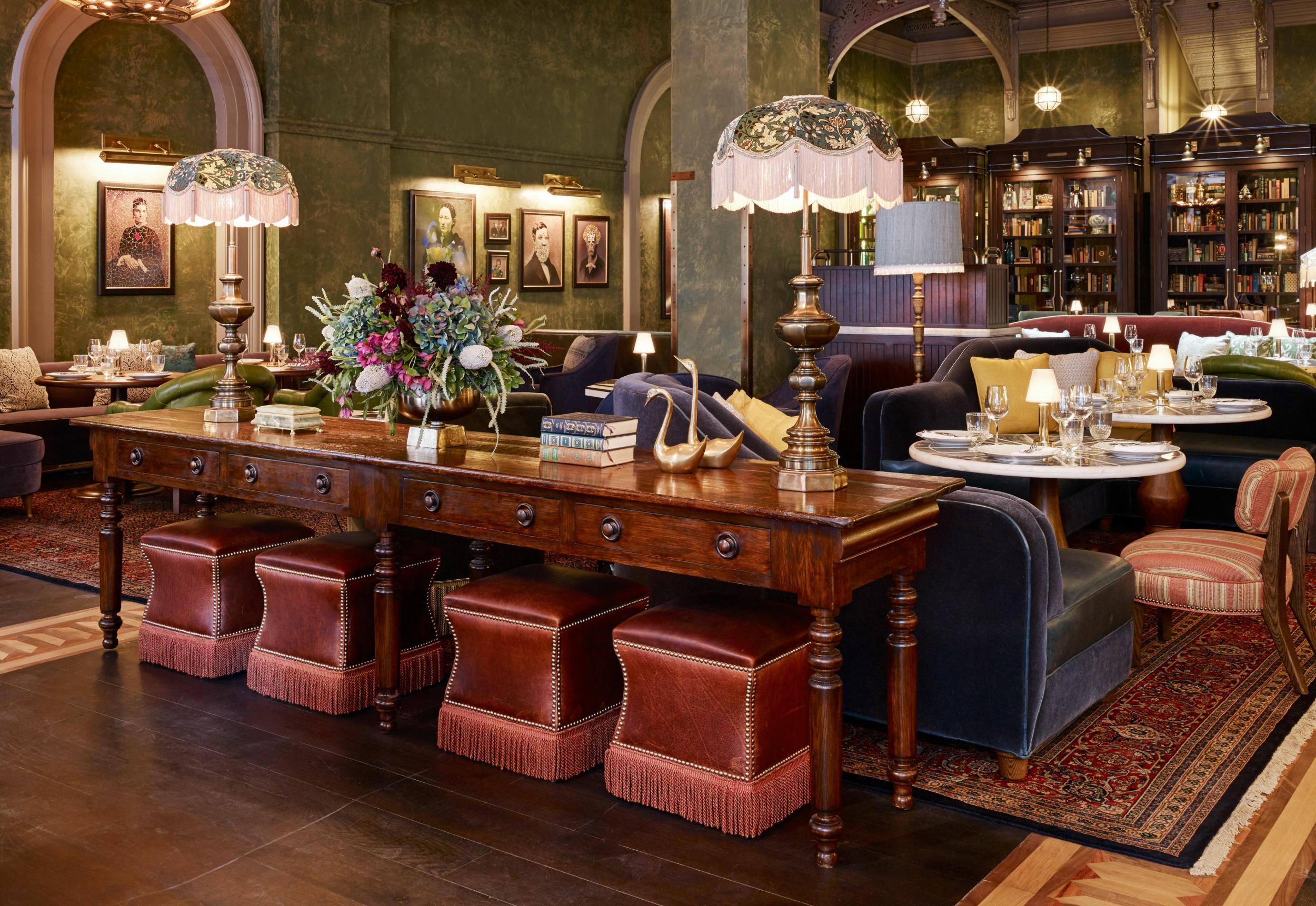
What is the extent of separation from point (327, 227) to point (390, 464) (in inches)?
318

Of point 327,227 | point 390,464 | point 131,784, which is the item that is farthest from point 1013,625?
point 327,227

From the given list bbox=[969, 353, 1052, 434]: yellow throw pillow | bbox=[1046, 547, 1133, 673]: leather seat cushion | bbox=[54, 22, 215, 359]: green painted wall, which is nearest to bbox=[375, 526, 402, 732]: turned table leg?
bbox=[1046, 547, 1133, 673]: leather seat cushion

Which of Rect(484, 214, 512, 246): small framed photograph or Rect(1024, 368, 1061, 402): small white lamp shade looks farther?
Rect(484, 214, 512, 246): small framed photograph

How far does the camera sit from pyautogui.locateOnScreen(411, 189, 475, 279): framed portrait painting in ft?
40.0

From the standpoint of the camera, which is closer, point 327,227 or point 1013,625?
point 1013,625

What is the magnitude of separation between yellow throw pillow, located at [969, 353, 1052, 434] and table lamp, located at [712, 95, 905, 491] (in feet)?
11.4

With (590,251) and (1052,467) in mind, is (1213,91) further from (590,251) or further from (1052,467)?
(1052,467)

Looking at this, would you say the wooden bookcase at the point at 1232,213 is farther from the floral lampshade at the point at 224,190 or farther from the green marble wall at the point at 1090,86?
the floral lampshade at the point at 224,190

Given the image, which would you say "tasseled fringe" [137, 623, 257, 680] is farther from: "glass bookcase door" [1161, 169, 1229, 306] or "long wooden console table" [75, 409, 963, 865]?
"glass bookcase door" [1161, 169, 1229, 306]

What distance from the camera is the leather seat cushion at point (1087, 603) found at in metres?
3.33

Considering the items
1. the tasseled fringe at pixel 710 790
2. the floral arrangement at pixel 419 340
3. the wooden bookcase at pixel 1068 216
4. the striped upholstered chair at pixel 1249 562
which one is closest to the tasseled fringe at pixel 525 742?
the tasseled fringe at pixel 710 790

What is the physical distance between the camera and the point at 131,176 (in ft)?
33.8

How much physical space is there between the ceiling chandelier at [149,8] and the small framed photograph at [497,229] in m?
5.33

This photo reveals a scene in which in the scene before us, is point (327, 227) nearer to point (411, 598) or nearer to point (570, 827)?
point (411, 598)
